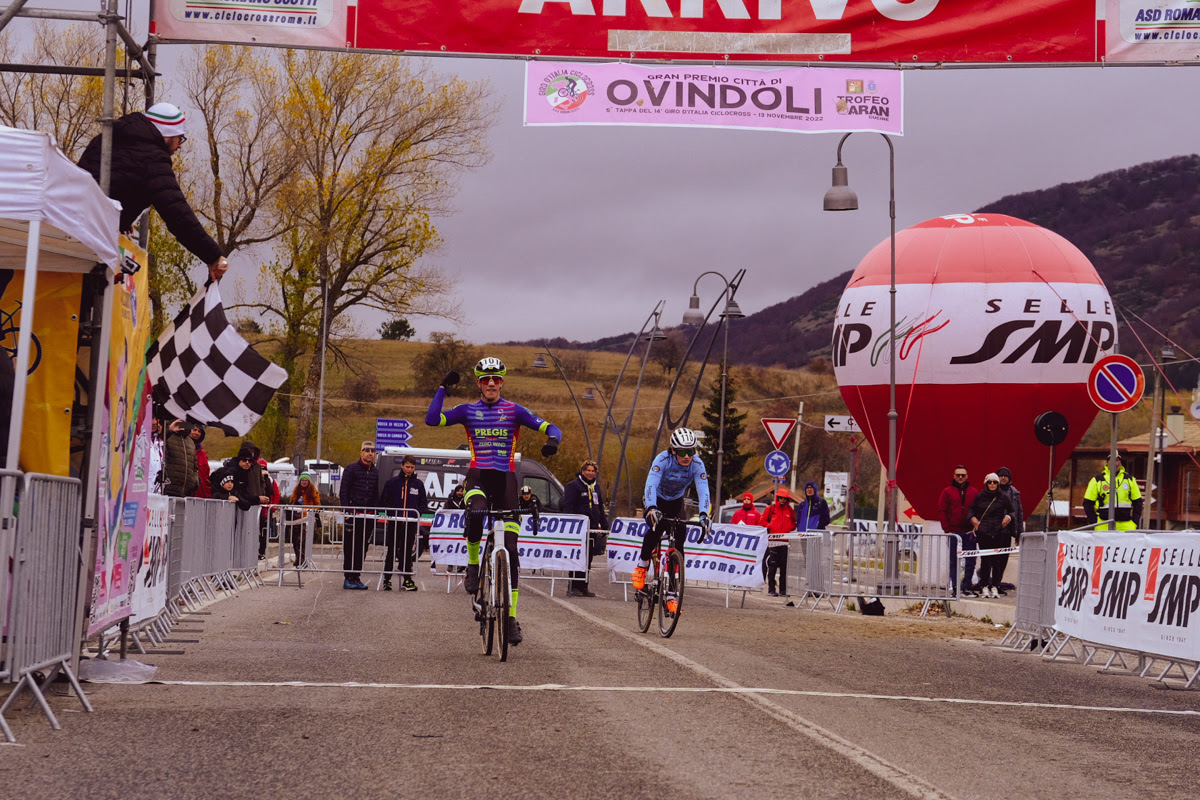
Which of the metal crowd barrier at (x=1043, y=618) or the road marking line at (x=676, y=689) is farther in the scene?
the metal crowd barrier at (x=1043, y=618)

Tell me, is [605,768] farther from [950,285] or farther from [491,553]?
[950,285]

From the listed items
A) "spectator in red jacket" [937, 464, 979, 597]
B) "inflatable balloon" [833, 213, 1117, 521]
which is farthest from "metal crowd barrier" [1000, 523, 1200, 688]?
"inflatable balloon" [833, 213, 1117, 521]

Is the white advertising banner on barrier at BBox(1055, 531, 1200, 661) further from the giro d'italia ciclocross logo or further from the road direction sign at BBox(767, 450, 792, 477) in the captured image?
the road direction sign at BBox(767, 450, 792, 477)

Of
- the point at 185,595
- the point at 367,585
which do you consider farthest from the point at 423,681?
the point at 367,585

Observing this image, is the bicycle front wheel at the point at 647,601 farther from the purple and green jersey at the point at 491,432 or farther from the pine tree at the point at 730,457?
the pine tree at the point at 730,457

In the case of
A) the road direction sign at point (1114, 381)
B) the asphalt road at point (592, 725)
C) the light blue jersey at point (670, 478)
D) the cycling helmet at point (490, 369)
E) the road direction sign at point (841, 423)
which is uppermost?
the road direction sign at point (841, 423)

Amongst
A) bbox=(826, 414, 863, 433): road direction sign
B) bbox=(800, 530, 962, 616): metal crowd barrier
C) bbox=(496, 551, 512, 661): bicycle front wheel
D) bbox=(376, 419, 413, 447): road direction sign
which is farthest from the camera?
bbox=(376, 419, 413, 447): road direction sign

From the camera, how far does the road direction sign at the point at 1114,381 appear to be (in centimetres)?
1656

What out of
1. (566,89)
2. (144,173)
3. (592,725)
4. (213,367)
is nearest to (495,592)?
(213,367)

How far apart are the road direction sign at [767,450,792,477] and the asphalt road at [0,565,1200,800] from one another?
19.5m

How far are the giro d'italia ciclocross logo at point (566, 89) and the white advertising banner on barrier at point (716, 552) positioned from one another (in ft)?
31.9

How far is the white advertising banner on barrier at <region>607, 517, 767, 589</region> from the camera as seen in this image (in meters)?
21.4

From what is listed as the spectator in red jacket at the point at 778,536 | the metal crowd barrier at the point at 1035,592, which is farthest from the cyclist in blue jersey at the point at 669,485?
the spectator in red jacket at the point at 778,536

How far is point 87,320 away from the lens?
804 centimetres
